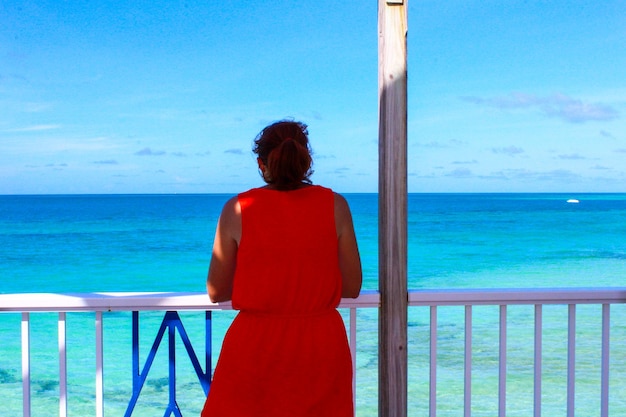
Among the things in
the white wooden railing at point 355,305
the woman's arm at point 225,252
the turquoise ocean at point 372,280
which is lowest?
the turquoise ocean at point 372,280

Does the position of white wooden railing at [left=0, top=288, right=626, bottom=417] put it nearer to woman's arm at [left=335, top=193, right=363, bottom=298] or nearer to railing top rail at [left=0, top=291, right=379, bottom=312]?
Result: railing top rail at [left=0, top=291, right=379, bottom=312]

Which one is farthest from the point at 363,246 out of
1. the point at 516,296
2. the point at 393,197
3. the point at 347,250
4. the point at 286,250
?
the point at 286,250

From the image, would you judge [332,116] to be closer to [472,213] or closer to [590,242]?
[472,213]

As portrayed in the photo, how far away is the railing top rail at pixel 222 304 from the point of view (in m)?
2.10

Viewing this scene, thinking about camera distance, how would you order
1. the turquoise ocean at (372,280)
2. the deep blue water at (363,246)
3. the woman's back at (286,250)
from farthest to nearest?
the deep blue water at (363,246)
the turquoise ocean at (372,280)
the woman's back at (286,250)

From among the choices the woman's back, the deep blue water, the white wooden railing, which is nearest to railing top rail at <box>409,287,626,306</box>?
the white wooden railing

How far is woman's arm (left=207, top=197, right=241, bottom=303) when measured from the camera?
156cm

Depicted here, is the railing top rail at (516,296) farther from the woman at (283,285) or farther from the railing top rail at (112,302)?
the woman at (283,285)

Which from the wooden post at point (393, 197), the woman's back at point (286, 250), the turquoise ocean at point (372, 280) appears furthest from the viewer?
the turquoise ocean at point (372, 280)

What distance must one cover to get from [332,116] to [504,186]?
806 centimetres

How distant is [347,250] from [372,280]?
14479 millimetres

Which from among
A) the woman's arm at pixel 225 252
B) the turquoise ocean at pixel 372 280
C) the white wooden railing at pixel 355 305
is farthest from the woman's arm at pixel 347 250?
the turquoise ocean at pixel 372 280

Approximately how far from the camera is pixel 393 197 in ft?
6.94

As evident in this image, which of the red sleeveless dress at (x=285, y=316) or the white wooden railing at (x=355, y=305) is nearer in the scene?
the red sleeveless dress at (x=285, y=316)
